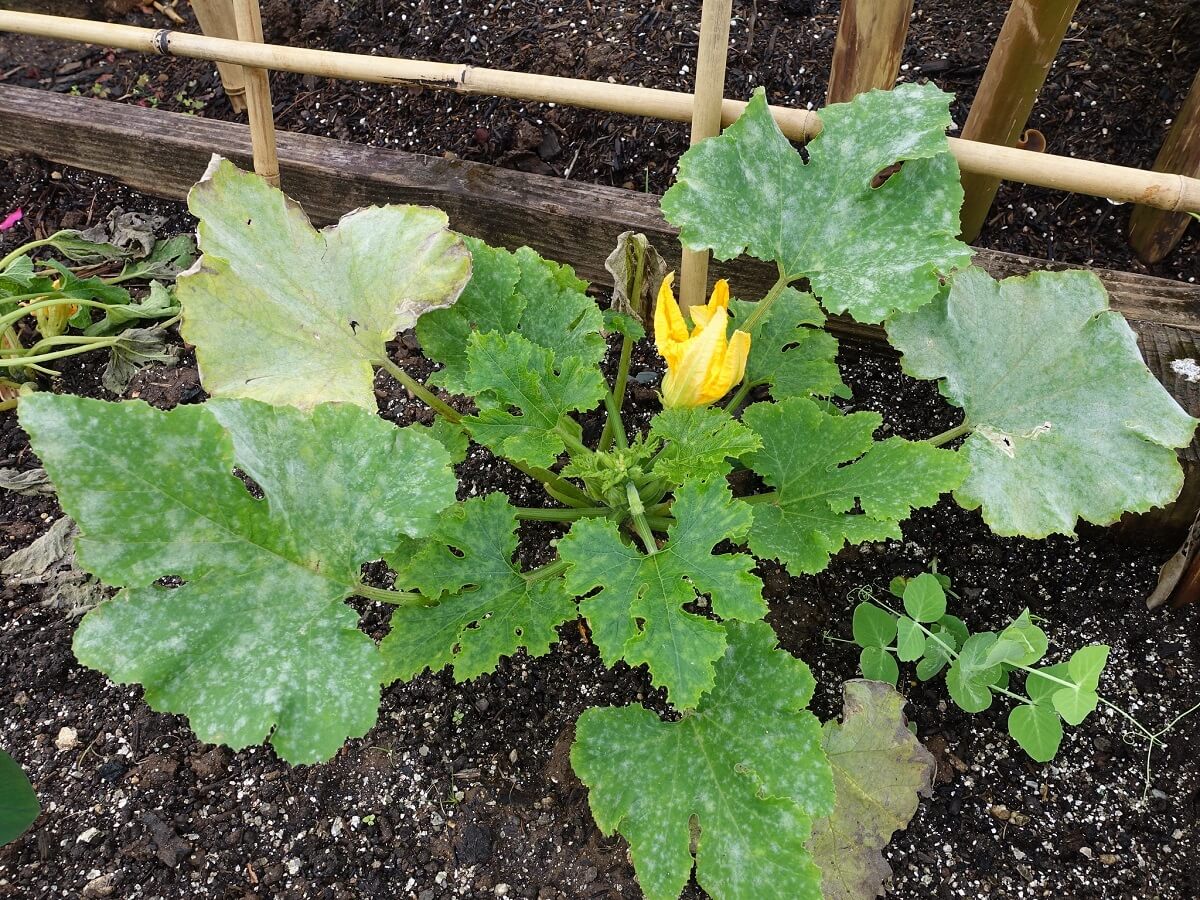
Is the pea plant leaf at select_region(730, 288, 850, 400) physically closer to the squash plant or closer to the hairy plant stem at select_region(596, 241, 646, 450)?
the squash plant

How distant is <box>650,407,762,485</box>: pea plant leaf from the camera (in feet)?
4.59

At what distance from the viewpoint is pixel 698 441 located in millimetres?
1428

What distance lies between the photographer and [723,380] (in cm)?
141

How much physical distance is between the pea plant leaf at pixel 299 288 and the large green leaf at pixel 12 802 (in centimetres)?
62

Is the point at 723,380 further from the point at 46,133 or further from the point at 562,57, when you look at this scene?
the point at 46,133

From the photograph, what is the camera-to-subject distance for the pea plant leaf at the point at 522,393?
143 cm

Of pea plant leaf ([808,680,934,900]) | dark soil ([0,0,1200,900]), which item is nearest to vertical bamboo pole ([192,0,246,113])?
dark soil ([0,0,1200,900])

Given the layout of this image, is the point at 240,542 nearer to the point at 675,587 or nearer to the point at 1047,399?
the point at 675,587

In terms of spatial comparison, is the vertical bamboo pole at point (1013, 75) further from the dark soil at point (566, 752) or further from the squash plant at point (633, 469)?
the squash plant at point (633, 469)

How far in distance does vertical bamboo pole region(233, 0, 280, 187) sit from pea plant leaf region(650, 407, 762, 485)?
1.07 meters

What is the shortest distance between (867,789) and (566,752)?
527 millimetres

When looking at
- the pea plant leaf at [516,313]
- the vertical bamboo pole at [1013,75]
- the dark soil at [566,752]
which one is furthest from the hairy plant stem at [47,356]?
the vertical bamboo pole at [1013,75]

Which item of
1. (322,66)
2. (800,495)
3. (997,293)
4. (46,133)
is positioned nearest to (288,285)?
(322,66)

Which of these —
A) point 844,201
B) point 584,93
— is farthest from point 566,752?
point 584,93
